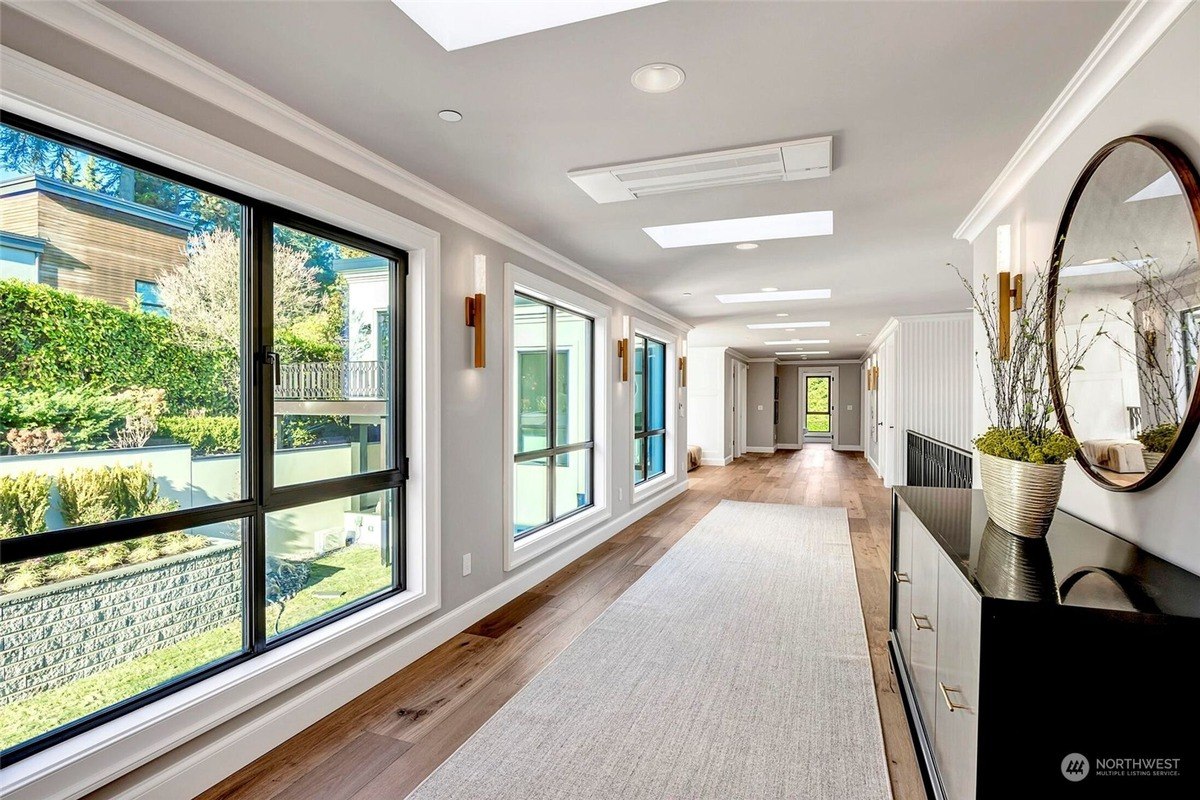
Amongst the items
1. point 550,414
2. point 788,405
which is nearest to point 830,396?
point 788,405

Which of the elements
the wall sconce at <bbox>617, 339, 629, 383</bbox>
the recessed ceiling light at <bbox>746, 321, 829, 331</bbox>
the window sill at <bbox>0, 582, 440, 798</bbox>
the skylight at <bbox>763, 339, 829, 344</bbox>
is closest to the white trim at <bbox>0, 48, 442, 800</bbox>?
the window sill at <bbox>0, 582, 440, 798</bbox>

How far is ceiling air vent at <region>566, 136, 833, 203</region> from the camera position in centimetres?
241

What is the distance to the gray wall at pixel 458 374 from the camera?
2.06 metres

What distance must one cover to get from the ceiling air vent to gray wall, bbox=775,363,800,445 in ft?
44.3

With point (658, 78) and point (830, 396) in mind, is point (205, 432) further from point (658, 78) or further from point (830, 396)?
point (830, 396)

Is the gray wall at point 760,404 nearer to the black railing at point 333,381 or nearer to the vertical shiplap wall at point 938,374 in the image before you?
the vertical shiplap wall at point 938,374

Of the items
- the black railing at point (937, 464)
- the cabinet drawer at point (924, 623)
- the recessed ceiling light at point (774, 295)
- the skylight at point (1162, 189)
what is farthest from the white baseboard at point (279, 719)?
the recessed ceiling light at point (774, 295)

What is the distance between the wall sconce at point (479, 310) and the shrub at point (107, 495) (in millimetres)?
1628

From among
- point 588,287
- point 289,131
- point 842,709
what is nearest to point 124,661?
point 289,131

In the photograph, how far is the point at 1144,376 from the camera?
1.60 metres

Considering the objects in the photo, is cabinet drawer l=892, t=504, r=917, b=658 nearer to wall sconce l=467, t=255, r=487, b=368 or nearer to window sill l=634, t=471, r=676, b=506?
wall sconce l=467, t=255, r=487, b=368

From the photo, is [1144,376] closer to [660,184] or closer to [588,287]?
[660,184]

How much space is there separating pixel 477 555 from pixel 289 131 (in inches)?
90.7

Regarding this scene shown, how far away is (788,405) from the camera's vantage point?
15.8 meters
